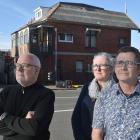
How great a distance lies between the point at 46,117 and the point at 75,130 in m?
0.76

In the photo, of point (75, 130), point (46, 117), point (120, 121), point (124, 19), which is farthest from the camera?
point (124, 19)

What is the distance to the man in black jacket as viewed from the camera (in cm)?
437

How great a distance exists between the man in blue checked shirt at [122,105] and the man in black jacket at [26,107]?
28.5 inches

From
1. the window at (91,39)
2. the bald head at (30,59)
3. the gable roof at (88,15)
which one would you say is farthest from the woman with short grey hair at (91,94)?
the window at (91,39)

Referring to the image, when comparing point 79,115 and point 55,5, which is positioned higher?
point 55,5

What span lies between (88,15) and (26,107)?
149 feet

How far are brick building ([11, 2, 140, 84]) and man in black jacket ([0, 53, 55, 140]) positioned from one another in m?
38.3

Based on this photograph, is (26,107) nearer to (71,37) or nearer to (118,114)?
(118,114)

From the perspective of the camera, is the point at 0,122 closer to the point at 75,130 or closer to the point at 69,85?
the point at 75,130

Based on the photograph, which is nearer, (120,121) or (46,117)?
(120,121)

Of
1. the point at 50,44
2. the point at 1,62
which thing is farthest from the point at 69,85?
the point at 1,62

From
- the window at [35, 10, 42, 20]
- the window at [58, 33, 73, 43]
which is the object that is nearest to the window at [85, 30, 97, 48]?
the window at [58, 33, 73, 43]

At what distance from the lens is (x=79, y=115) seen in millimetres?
5215

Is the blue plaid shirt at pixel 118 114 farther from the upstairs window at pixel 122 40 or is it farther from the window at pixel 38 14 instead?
the upstairs window at pixel 122 40
